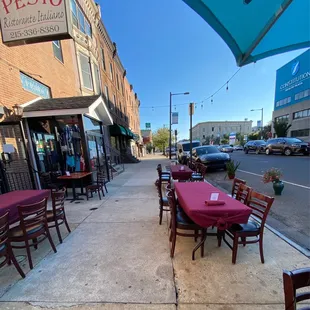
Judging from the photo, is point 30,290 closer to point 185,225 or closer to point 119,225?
point 119,225

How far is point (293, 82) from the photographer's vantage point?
27438mm

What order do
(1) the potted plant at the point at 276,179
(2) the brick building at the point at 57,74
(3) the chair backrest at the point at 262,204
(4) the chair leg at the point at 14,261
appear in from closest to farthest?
(4) the chair leg at the point at 14,261 → (3) the chair backrest at the point at 262,204 → (1) the potted plant at the point at 276,179 → (2) the brick building at the point at 57,74

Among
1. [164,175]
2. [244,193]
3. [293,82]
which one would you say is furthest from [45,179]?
[293,82]

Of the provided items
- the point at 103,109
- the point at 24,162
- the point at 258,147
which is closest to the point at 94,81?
the point at 103,109

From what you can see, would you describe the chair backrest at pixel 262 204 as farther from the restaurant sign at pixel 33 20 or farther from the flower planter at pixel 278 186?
the restaurant sign at pixel 33 20

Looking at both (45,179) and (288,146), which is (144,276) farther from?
(288,146)

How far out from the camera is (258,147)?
1961cm

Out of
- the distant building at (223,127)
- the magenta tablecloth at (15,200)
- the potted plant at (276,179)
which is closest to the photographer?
the magenta tablecloth at (15,200)

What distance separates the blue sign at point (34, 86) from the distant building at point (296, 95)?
3061 cm

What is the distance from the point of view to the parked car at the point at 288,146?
555 inches

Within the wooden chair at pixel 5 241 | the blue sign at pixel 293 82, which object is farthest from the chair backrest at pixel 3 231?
the blue sign at pixel 293 82

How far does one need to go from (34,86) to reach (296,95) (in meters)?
34.7


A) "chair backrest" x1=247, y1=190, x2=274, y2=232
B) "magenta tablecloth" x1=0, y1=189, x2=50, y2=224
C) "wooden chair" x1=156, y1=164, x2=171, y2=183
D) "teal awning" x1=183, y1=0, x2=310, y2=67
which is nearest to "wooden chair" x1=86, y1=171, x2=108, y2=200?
"magenta tablecloth" x1=0, y1=189, x2=50, y2=224

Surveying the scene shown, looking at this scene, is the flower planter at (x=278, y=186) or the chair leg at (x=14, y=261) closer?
the chair leg at (x=14, y=261)
